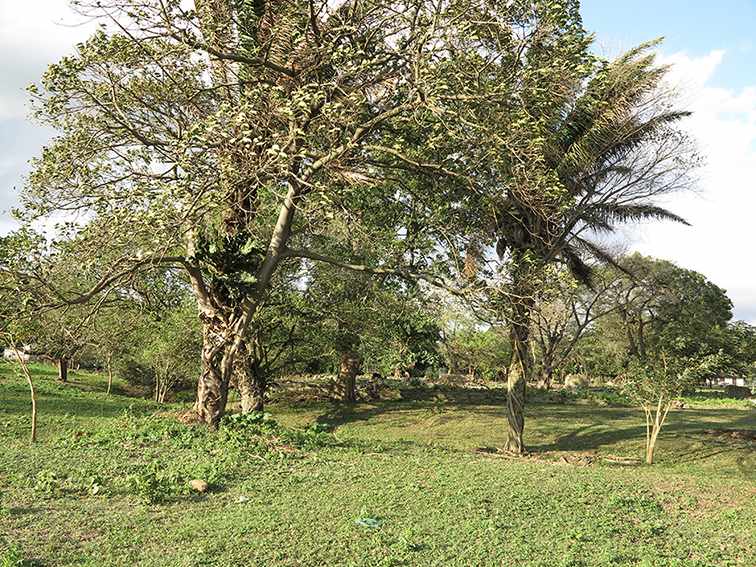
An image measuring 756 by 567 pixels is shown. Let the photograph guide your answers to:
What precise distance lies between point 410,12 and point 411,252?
406cm

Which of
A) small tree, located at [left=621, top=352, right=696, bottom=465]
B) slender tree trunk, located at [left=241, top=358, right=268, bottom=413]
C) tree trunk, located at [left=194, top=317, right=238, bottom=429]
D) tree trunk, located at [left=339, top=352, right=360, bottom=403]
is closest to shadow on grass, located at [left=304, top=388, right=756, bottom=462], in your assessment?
tree trunk, located at [left=339, top=352, right=360, bottom=403]

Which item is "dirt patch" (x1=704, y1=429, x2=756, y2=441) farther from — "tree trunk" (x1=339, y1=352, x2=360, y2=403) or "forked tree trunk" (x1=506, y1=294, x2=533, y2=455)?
"tree trunk" (x1=339, y1=352, x2=360, y2=403)

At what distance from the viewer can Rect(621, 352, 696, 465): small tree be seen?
40.9 ft

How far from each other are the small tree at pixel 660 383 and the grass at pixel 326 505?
1443mm

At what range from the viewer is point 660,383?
12.6m

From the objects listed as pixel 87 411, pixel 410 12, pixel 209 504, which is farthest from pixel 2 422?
pixel 410 12

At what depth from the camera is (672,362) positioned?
12812mm

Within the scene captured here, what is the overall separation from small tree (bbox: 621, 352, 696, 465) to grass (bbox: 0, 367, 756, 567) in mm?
1443

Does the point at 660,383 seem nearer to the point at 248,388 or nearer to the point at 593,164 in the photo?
the point at 593,164

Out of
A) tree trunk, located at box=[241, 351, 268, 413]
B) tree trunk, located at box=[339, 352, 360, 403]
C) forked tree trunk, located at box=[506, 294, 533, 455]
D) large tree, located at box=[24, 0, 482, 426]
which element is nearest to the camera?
large tree, located at box=[24, 0, 482, 426]

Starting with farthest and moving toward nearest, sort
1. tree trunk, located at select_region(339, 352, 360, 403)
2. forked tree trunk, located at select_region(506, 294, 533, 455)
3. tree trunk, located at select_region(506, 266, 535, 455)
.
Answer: tree trunk, located at select_region(339, 352, 360, 403) < forked tree trunk, located at select_region(506, 294, 533, 455) < tree trunk, located at select_region(506, 266, 535, 455)

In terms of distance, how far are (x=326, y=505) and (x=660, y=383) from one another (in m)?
8.96

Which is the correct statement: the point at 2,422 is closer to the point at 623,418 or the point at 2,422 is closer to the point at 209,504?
the point at 209,504

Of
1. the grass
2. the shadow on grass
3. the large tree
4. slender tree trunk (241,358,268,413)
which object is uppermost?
the large tree
